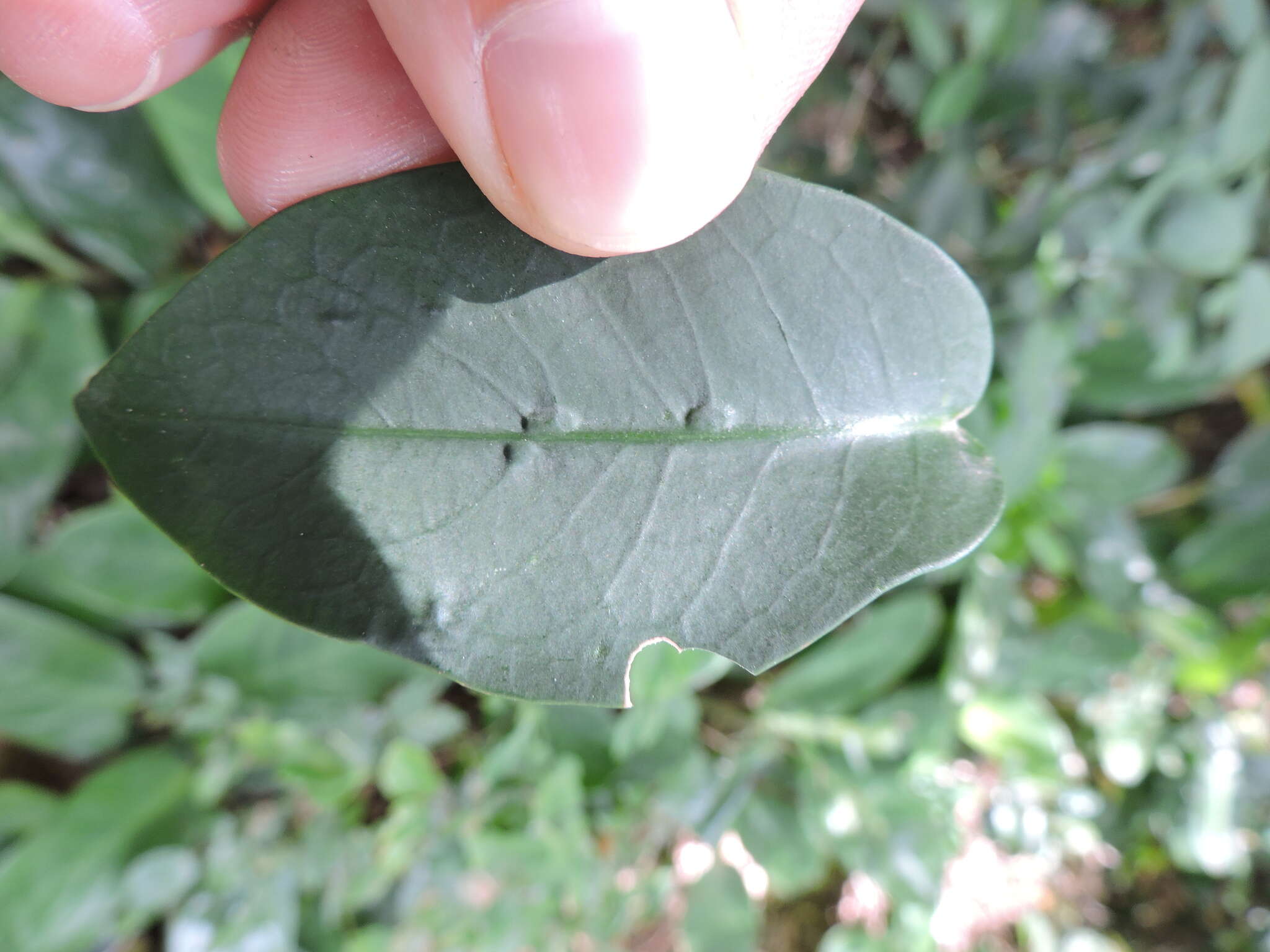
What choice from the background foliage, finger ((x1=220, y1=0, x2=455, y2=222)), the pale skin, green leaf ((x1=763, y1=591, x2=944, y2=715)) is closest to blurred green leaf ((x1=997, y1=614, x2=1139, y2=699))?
the background foliage

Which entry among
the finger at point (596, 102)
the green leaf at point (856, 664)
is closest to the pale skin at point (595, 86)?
the finger at point (596, 102)

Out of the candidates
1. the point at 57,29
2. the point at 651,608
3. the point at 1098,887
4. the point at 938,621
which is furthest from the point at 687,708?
the point at 1098,887

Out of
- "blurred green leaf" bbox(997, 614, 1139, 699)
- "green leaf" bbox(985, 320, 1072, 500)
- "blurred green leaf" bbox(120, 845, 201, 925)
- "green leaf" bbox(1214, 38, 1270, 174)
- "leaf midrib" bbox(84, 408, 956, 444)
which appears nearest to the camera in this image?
"leaf midrib" bbox(84, 408, 956, 444)

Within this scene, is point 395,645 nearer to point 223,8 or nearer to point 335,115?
point 335,115

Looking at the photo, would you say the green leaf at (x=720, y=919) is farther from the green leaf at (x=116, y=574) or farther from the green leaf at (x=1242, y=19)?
the green leaf at (x=1242, y=19)

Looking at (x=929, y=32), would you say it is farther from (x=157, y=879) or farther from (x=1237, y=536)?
(x=157, y=879)

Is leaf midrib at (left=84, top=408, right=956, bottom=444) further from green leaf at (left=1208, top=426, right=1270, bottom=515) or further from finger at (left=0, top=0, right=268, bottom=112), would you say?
green leaf at (left=1208, top=426, right=1270, bottom=515)
